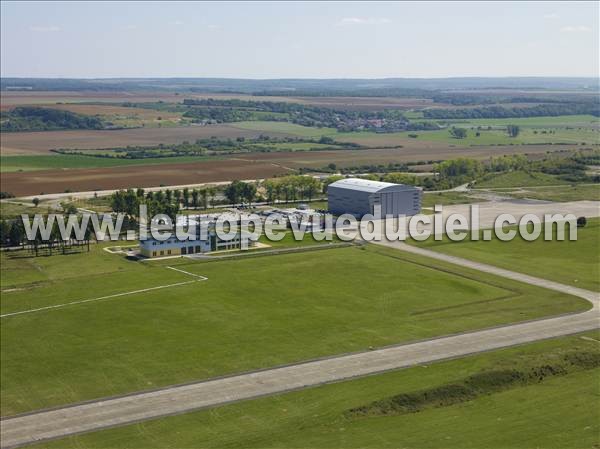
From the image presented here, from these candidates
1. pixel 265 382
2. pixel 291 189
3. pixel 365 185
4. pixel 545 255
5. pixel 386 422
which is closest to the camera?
pixel 386 422

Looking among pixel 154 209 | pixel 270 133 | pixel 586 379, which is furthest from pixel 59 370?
pixel 270 133

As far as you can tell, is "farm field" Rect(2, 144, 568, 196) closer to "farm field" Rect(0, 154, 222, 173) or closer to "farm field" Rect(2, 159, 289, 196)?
"farm field" Rect(2, 159, 289, 196)

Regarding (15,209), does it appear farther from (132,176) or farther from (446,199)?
(446,199)

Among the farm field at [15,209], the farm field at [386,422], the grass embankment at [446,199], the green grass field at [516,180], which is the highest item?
the farm field at [15,209]

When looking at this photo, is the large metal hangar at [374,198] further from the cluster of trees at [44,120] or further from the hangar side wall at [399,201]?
the cluster of trees at [44,120]

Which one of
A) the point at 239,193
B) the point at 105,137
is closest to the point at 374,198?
the point at 239,193

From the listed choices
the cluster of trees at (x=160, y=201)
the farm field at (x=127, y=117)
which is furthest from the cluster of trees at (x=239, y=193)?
the farm field at (x=127, y=117)
